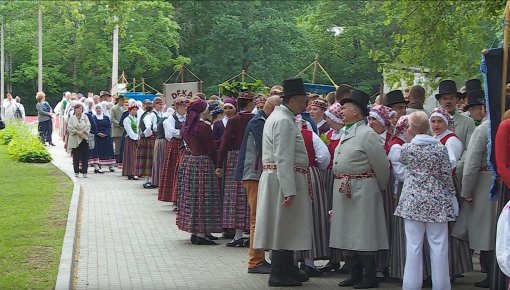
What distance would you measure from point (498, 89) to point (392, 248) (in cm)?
197

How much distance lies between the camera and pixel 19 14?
205 ft

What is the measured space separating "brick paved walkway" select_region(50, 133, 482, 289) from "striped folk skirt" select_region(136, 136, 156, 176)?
3506 mm

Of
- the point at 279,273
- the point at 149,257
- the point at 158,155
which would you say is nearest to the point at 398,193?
the point at 279,273

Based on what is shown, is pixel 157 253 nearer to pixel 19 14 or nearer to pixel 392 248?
pixel 392 248

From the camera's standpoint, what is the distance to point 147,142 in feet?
71.2

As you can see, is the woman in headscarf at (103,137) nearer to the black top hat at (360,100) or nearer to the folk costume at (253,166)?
the folk costume at (253,166)

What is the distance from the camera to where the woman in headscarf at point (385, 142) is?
1004 cm

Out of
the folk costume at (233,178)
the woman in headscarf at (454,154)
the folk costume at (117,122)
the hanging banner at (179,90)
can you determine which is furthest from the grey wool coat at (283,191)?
the folk costume at (117,122)

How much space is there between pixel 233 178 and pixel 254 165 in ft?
6.03

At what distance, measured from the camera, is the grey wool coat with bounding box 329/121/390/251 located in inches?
377

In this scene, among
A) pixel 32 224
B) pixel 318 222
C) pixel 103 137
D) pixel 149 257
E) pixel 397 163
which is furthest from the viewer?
pixel 103 137

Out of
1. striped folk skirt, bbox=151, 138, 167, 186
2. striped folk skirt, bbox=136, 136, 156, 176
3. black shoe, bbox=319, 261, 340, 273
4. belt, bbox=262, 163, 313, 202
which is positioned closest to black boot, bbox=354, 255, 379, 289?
belt, bbox=262, 163, 313, 202

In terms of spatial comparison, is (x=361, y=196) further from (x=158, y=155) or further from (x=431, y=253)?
(x=158, y=155)

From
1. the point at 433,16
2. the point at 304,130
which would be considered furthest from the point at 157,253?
the point at 433,16
